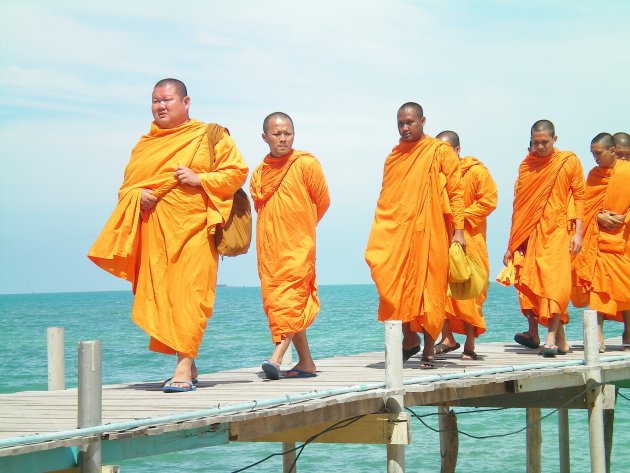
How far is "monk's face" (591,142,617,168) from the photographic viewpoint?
11375mm

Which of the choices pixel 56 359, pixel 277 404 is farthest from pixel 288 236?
pixel 277 404

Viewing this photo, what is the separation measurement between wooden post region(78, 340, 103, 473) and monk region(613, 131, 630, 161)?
7.61 meters

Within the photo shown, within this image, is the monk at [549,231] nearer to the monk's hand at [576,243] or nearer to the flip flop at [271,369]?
the monk's hand at [576,243]

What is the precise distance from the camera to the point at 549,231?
1053cm

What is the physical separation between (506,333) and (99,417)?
39318 millimetres

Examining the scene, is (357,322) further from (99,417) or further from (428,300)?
(99,417)

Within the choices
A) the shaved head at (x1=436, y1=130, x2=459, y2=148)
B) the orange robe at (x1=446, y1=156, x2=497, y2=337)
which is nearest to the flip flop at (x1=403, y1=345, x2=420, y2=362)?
the orange robe at (x1=446, y1=156, x2=497, y2=337)

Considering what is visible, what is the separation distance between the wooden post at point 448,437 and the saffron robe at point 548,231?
6.92 feet

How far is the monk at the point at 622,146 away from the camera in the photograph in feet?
38.5

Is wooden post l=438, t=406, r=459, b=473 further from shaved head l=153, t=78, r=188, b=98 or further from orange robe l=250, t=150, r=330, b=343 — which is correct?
shaved head l=153, t=78, r=188, b=98

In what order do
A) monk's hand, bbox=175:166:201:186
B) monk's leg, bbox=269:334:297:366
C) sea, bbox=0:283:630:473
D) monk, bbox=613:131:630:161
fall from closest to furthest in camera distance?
1. monk's hand, bbox=175:166:201:186
2. monk's leg, bbox=269:334:297:366
3. monk, bbox=613:131:630:161
4. sea, bbox=0:283:630:473

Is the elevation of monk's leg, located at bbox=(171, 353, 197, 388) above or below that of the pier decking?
above

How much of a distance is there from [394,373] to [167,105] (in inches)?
91.5

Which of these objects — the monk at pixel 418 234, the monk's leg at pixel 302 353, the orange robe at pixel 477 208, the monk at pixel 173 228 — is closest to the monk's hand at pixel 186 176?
the monk at pixel 173 228
